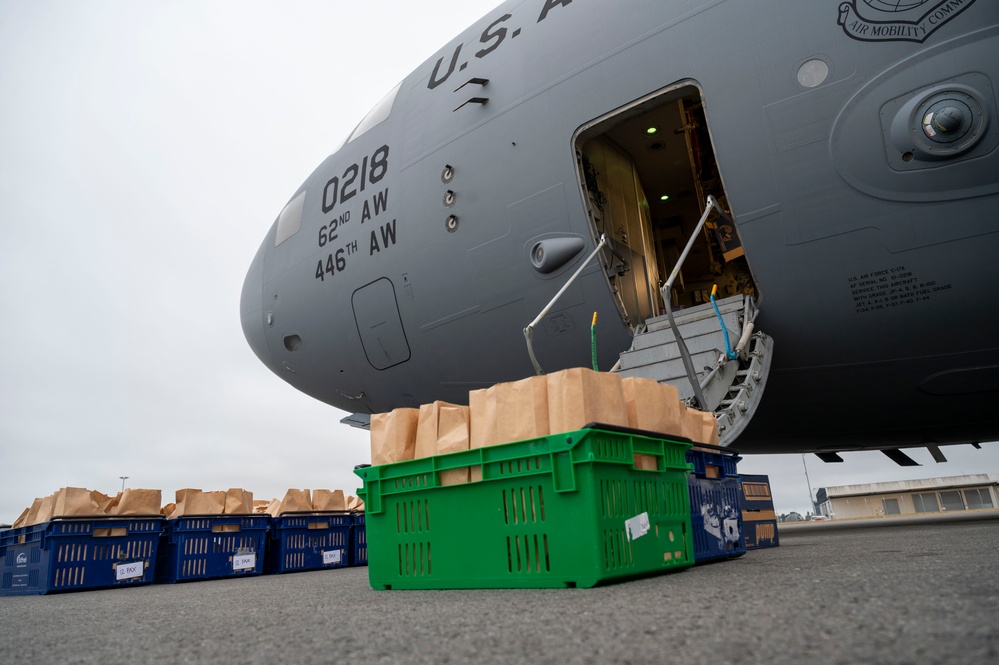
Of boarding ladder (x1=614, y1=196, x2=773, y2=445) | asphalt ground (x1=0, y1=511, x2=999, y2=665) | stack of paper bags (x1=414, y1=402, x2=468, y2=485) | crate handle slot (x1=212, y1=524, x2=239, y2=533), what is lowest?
asphalt ground (x1=0, y1=511, x2=999, y2=665)

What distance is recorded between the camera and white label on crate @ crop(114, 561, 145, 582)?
243 inches

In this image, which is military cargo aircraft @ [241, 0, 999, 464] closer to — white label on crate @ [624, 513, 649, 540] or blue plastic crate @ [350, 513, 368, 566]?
blue plastic crate @ [350, 513, 368, 566]

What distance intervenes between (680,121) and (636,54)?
1.55 m

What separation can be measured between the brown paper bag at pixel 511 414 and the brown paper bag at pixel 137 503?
15.3 feet

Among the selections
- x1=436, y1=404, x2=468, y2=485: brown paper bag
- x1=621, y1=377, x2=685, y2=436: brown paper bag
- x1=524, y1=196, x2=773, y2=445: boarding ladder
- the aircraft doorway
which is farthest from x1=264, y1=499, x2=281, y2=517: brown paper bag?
x1=621, y1=377, x2=685, y2=436: brown paper bag

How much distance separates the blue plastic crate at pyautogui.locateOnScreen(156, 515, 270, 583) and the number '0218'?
3488mm

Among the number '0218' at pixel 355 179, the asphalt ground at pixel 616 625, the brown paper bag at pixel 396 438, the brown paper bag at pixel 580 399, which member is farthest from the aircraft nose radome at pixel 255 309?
the brown paper bag at pixel 580 399

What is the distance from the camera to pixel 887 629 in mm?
1589

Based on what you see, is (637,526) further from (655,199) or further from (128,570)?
(655,199)

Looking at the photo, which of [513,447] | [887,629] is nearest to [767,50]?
[513,447]

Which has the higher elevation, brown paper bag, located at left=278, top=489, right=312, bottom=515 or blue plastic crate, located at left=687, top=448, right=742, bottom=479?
brown paper bag, located at left=278, top=489, right=312, bottom=515

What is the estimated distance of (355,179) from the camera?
7621 millimetres

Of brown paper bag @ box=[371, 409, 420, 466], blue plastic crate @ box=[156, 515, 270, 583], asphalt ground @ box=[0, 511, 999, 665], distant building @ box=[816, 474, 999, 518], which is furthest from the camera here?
distant building @ box=[816, 474, 999, 518]

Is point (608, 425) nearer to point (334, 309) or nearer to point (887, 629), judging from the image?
point (887, 629)
